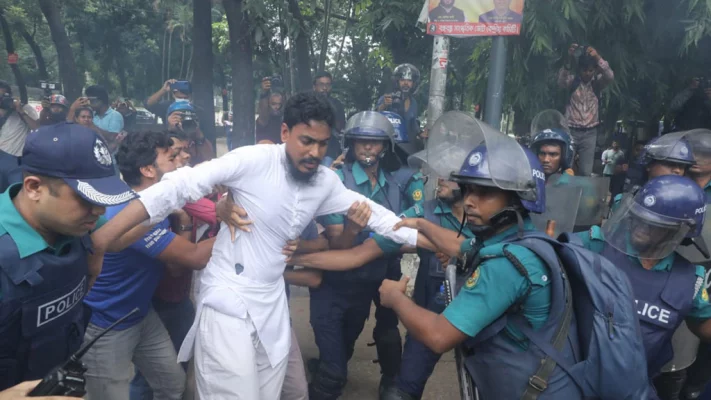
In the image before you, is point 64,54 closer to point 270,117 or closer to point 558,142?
point 270,117

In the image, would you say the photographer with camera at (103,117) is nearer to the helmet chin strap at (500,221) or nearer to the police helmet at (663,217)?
the helmet chin strap at (500,221)

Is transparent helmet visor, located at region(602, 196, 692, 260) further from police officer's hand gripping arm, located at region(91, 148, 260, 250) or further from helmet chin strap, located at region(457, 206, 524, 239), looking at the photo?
police officer's hand gripping arm, located at region(91, 148, 260, 250)

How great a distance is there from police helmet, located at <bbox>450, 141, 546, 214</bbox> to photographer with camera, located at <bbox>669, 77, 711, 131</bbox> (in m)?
6.19

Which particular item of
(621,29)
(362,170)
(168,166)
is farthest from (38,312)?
(621,29)

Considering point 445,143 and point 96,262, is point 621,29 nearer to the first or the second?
point 445,143

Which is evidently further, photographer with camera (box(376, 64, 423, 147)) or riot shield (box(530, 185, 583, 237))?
photographer with camera (box(376, 64, 423, 147))

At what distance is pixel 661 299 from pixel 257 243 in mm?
2018

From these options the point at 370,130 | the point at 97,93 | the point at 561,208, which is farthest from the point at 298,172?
the point at 97,93

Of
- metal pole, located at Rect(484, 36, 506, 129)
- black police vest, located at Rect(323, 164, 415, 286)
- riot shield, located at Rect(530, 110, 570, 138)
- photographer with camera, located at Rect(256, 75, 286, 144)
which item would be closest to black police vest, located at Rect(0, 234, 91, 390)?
black police vest, located at Rect(323, 164, 415, 286)

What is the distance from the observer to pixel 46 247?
1799mm

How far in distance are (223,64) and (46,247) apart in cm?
2971

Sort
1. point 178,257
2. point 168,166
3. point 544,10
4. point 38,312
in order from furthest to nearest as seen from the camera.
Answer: point 544,10
point 168,166
point 178,257
point 38,312

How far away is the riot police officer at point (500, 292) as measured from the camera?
1807mm

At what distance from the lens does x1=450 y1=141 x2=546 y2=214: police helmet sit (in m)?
1.97
